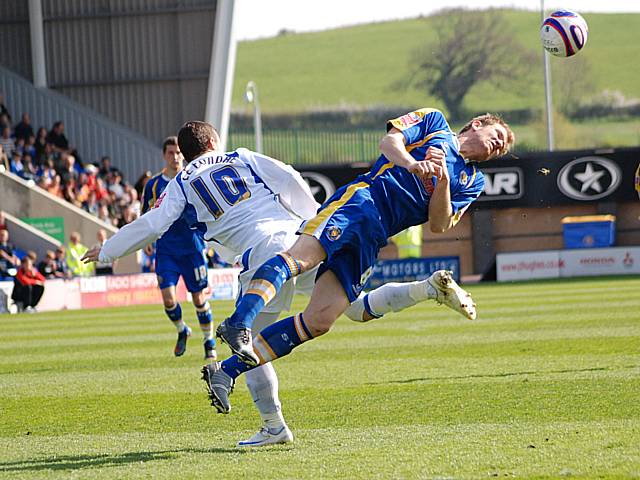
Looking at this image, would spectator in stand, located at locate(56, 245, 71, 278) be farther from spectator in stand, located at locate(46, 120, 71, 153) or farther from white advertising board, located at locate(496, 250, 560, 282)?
white advertising board, located at locate(496, 250, 560, 282)

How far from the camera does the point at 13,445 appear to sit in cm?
720

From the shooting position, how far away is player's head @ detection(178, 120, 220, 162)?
281 inches

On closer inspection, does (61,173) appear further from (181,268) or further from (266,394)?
(266,394)

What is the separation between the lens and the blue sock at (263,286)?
6.05 meters

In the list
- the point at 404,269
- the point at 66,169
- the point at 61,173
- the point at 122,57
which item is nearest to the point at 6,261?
the point at 66,169

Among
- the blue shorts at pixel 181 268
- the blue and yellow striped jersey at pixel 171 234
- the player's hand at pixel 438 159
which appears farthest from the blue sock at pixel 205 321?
the player's hand at pixel 438 159

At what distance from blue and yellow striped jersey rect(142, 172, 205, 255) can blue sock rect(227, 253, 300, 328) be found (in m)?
6.41

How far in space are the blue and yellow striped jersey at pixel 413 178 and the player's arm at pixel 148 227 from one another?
1.15m

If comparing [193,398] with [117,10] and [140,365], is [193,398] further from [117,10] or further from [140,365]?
[117,10]

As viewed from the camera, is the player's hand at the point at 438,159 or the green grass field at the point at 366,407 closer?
the green grass field at the point at 366,407

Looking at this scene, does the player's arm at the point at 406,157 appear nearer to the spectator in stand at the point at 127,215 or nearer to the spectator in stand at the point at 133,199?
the spectator in stand at the point at 127,215

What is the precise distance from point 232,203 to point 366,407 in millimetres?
2034

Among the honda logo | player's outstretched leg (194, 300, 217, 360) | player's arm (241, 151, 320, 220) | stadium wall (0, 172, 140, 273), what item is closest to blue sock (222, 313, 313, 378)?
player's arm (241, 151, 320, 220)

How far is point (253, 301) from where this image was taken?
613 centimetres
